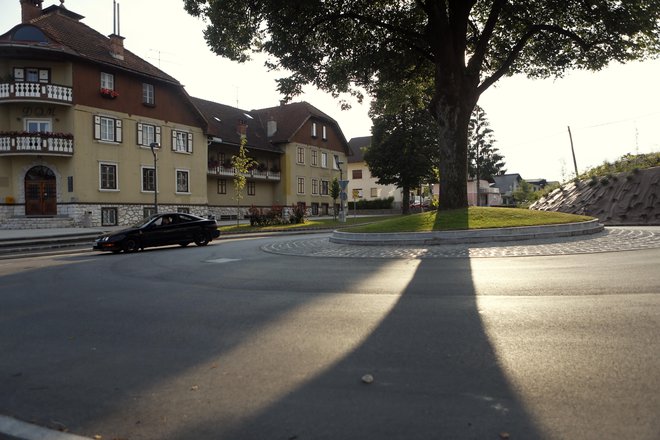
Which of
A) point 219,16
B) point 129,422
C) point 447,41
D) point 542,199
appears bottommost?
point 129,422

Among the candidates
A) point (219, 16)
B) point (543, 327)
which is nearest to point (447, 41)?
point (219, 16)

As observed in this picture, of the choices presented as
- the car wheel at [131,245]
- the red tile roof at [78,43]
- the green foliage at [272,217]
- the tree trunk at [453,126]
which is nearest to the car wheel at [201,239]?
the car wheel at [131,245]

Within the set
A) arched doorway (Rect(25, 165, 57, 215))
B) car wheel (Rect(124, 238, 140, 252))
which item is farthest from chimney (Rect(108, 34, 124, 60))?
car wheel (Rect(124, 238, 140, 252))

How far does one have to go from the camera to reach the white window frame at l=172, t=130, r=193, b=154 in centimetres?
3906

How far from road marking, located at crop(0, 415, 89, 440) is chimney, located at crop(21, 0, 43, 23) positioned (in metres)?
41.0

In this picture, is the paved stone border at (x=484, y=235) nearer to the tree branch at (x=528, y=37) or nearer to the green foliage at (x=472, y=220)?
the green foliage at (x=472, y=220)

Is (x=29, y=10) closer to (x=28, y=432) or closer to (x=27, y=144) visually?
(x=27, y=144)

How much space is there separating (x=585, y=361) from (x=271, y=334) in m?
3.02

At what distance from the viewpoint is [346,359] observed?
14.4 ft

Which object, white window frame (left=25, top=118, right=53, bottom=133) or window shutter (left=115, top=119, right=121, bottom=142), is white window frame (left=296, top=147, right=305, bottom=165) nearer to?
window shutter (left=115, top=119, right=121, bottom=142)

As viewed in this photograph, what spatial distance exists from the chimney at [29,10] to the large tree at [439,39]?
23.9 meters

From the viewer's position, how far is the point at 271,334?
5324 mm

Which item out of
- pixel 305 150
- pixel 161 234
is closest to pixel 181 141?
pixel 305 150

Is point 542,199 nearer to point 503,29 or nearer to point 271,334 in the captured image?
point 503,29
